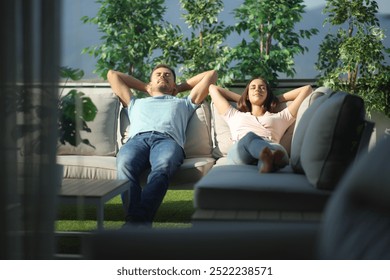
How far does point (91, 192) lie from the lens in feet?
7.11

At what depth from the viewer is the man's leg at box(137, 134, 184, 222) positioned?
3.16 metres

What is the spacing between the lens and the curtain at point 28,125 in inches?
53.8

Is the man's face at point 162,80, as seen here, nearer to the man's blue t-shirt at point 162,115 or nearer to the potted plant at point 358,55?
the man's blue t-shirt at point 162,115

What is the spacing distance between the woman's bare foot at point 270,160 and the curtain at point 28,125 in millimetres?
1466

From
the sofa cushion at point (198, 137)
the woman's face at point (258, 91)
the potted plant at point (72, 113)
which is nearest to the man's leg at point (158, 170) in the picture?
the sofa cushion at point (198, 137)

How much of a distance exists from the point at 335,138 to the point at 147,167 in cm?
151

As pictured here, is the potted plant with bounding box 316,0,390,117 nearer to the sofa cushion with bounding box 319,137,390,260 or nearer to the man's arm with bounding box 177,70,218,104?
the man's arm with bounding box 177,70,218,104

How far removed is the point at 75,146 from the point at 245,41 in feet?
13.1

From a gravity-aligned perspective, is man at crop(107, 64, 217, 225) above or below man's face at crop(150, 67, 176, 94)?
below

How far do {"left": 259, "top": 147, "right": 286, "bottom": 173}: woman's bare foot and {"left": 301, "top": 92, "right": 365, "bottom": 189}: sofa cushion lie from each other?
1.44 ft

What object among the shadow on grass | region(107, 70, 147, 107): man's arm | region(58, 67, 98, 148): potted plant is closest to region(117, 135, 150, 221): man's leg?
the shadow on grass
